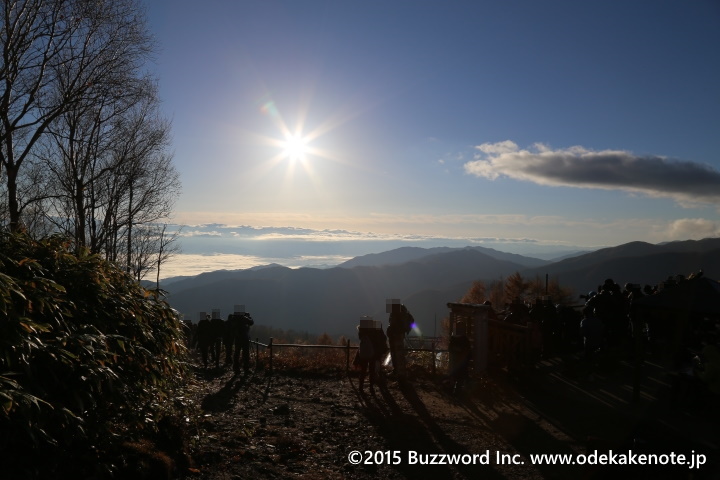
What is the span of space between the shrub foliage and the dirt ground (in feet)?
4.56

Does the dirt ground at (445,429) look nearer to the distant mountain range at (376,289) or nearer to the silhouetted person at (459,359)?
the silhouetted person at (459,359)

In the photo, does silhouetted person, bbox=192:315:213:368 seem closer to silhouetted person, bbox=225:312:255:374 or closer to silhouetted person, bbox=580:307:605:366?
silhouetted person, bbox=225:312:255:374

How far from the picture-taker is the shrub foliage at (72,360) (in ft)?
12.6

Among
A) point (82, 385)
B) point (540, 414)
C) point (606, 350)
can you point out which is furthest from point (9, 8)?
point (606, 350)

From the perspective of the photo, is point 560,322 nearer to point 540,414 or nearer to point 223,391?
point 540,414

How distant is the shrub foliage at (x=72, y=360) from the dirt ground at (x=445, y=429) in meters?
1.39

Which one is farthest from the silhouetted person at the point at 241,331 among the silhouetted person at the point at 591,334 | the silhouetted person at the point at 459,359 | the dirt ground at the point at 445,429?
the silhouetted person at the point at 591,334

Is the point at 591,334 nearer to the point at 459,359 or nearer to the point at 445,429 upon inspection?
the point at 459,359

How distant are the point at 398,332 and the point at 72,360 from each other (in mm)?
8001

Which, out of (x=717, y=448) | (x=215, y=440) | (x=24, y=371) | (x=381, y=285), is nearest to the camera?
(x=24, y=371)

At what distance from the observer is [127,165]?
1930 centimetres

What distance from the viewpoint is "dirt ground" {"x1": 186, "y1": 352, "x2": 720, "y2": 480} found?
625 cm

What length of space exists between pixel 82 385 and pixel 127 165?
16.8m

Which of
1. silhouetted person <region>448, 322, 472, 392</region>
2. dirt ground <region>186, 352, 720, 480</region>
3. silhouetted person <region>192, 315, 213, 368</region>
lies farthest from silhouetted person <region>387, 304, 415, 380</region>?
silhouetted person <region>192, 315, 213, 368</region>
